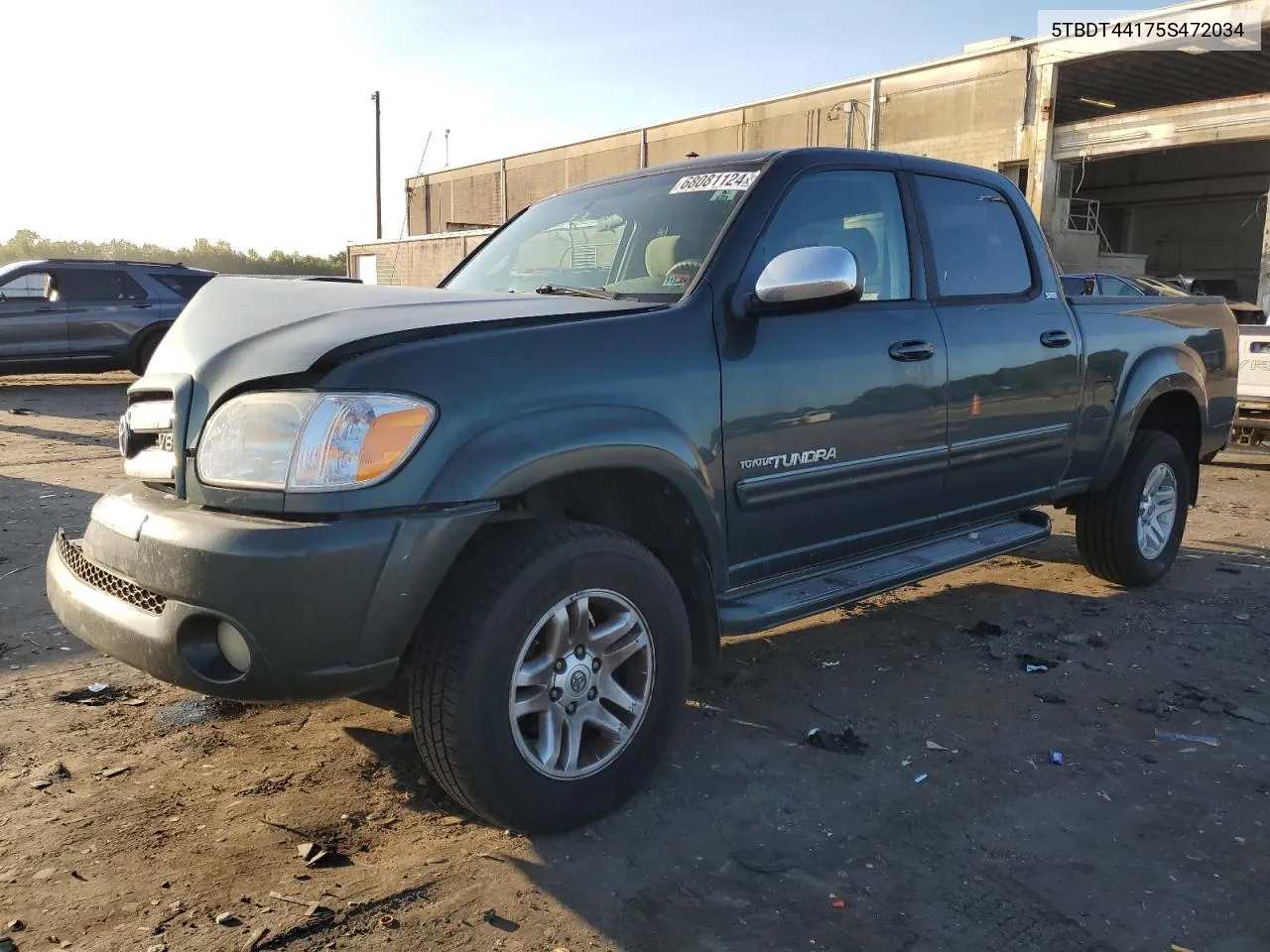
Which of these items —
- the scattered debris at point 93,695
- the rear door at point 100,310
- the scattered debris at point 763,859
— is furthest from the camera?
the rear door at point 100,310

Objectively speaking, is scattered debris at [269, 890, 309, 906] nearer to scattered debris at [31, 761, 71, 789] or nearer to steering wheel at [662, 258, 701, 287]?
scattered debris at [31, 761, 71, 789]

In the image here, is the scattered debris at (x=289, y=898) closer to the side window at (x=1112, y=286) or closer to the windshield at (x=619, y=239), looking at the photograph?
the windshield at (x=619, y=239)

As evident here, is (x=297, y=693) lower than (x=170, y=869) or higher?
higher

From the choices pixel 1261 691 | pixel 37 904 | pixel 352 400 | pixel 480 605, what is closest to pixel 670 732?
pixel 480 605

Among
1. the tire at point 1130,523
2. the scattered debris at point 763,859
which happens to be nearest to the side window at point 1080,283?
the tire at point 1130,523

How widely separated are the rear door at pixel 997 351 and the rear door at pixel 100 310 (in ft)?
38.6

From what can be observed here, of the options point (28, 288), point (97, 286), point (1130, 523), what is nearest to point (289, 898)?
point (1130, 523)

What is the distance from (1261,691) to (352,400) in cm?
354

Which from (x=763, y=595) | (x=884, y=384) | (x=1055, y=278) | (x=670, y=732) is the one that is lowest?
(x=670, y=732)

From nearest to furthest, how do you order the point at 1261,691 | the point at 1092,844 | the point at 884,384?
1. the point at 1092,844
2. the point at 884,384
3. the point at 1261,691

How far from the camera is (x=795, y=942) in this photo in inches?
86.7

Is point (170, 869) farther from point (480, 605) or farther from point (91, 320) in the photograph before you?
point (91, 320)

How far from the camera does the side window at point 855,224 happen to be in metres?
3.32

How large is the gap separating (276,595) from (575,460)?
Result: 803 mm
